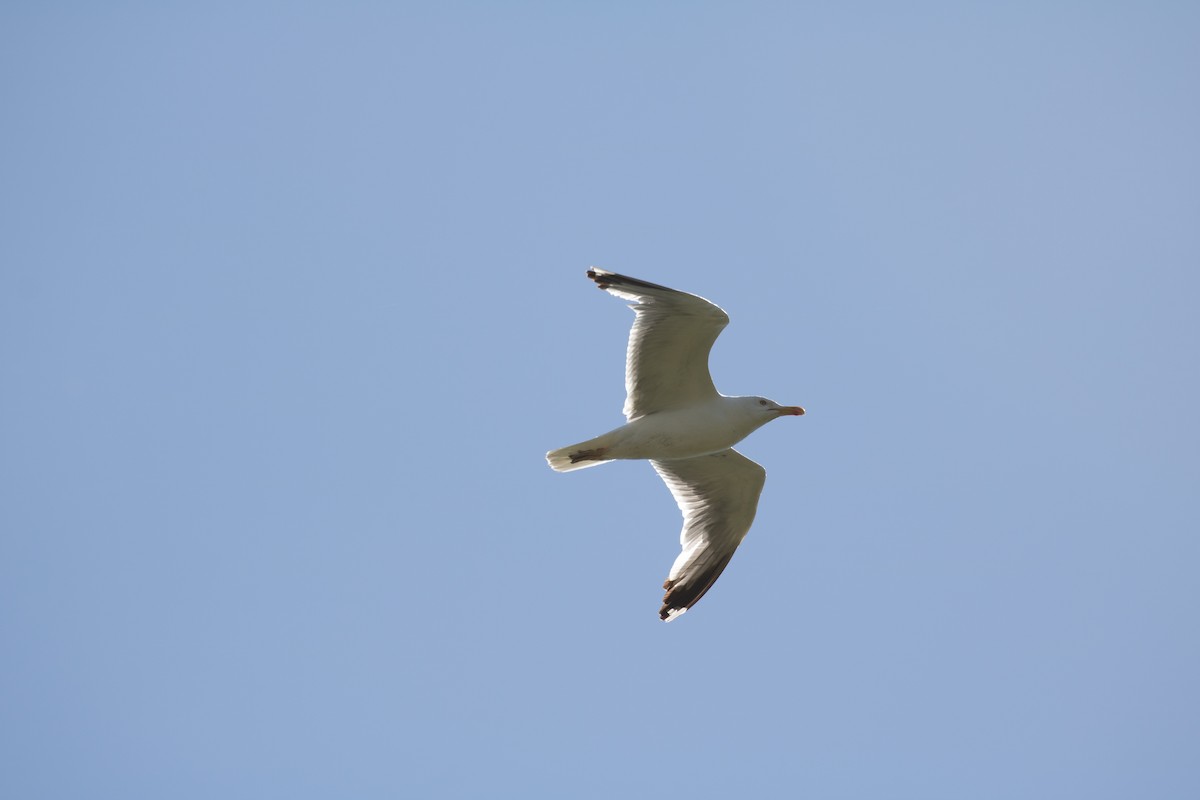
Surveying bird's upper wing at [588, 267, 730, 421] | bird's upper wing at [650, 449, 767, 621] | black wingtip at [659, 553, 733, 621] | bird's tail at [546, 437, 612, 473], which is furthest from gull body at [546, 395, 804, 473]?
black wingtip at [659, 553, 733, 621]

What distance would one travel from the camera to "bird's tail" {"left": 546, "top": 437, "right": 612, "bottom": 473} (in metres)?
10.1

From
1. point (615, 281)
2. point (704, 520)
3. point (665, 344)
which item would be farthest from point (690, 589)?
point (615, 281)

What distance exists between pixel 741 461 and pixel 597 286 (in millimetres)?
2377

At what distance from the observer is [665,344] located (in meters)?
9.93

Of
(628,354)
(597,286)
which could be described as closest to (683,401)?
(628,354)

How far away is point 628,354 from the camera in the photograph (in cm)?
1012

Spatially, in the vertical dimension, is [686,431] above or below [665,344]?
below

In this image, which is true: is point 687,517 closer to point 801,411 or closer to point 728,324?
point 801,411

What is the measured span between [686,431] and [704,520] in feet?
5.04

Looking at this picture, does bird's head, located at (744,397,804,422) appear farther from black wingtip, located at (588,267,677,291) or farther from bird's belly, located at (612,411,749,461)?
black wingtip, located at (588,267,677,291)

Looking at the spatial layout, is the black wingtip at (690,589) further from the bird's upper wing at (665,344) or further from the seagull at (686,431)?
the bird's upper wing at (665,344)

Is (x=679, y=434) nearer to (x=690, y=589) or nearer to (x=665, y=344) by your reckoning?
(x=665, y=344)

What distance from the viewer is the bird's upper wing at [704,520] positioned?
1107 centimetres

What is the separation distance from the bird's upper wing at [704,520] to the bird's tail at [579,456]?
3.79ft
